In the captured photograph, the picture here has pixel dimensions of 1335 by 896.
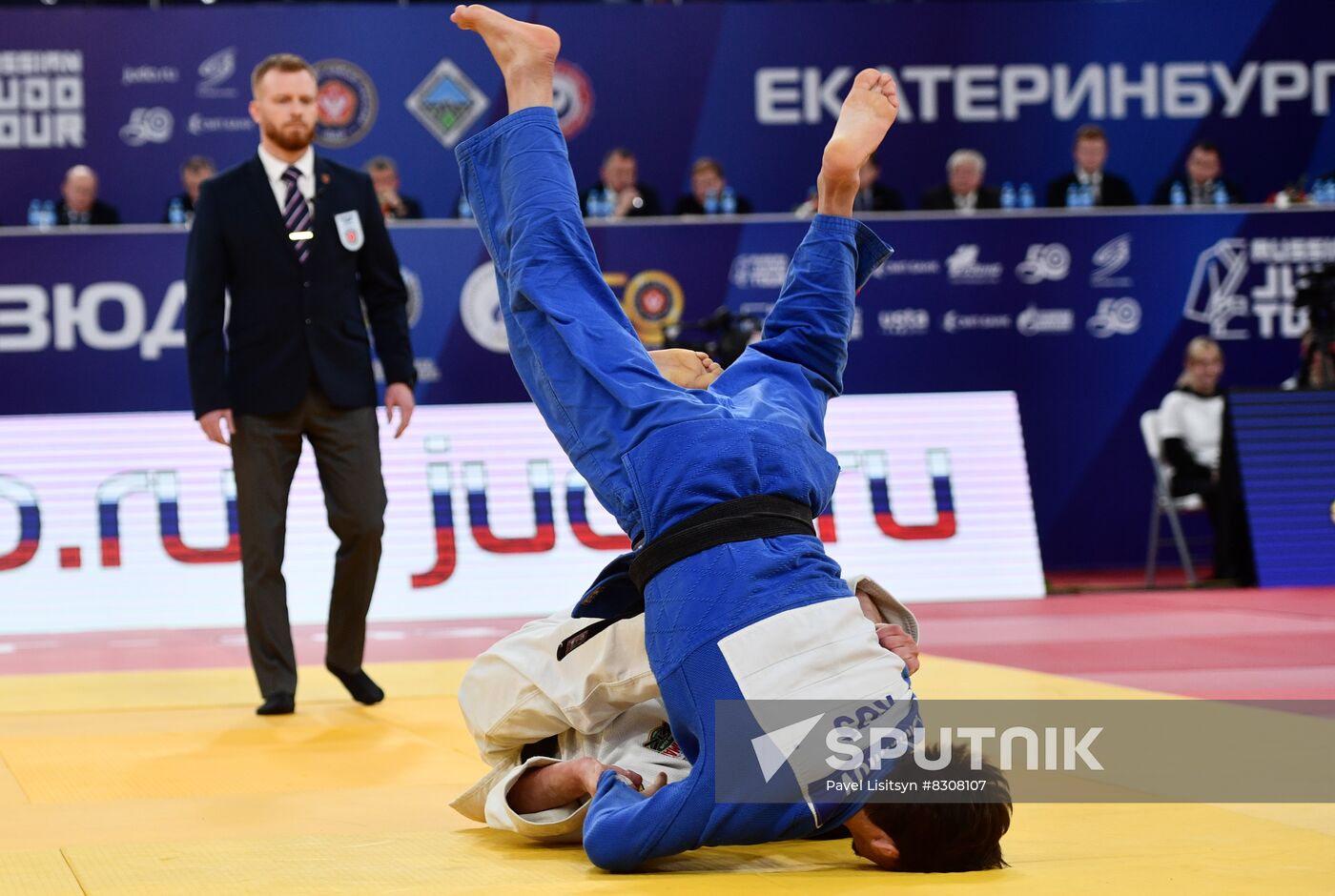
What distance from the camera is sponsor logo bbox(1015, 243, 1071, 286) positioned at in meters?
9.62

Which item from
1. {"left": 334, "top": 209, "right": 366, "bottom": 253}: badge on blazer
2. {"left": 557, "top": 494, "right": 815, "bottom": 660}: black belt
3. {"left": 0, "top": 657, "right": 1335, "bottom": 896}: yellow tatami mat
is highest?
{"left": 334, "top": 209, "right": 366, "bottom": 253}: badge on blazer

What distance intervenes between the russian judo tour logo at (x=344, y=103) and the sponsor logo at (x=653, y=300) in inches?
135

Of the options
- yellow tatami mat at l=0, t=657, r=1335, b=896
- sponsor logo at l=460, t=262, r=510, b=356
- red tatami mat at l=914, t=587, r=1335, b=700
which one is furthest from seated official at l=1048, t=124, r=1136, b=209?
yellow tatami mat at l=0, t=657, r=1335, b=896

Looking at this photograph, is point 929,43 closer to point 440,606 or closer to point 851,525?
point 851,525

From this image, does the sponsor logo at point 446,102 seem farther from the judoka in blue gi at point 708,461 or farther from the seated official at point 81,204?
the judoka in blue gi at point 708,461

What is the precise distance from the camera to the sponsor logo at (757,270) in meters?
9.46

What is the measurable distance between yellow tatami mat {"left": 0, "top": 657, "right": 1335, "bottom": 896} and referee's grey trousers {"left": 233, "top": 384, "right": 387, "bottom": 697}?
37cm

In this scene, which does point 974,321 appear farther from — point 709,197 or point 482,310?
point 482,310

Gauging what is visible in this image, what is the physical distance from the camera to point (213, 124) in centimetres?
1156

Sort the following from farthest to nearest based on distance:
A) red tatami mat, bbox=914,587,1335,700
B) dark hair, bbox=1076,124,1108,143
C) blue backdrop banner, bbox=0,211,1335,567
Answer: dark hair, bbox=1076,124,1108,143 < blue backdrop banner, bbox=0,211,1335,567 < red tatami mat, bbox=914,587,1335,700

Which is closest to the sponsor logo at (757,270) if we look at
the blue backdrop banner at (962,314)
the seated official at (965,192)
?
the blue backdrop banner at (962,314)

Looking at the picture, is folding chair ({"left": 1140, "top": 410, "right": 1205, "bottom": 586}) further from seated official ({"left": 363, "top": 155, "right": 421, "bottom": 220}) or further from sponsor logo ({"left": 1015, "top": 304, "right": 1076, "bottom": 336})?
seated official ({"left": 363, "top": 155, "right": 421, "bottom": 220})

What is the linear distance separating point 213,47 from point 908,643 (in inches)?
398

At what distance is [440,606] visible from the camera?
23.7ft
